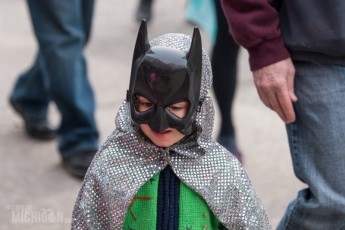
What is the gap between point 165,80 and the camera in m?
2.90

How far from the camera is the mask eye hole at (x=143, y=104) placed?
9.70 ft

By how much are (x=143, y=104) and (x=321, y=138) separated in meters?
0.80

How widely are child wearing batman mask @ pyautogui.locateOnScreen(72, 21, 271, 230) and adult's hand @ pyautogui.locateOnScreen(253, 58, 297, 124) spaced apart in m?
0.41

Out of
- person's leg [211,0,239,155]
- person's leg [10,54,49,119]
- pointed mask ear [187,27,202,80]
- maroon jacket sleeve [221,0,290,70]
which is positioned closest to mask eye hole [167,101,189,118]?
pointed mask ear [187,27,202,80]

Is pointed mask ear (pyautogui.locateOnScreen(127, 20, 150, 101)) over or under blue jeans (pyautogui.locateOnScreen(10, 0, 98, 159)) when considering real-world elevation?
over

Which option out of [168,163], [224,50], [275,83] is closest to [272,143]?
[224,50]

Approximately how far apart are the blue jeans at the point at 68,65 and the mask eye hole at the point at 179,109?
6.74ft

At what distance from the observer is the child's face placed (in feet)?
9.70

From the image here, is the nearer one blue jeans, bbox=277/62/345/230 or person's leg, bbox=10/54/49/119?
blue jeans, bbox=277/62/345/230

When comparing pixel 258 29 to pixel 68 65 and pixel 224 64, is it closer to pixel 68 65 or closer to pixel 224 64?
pixel 224 64

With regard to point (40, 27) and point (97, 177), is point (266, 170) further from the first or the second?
point (97, 177)

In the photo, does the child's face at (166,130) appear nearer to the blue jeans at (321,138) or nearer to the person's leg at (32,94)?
the blue jeans at (321,138)

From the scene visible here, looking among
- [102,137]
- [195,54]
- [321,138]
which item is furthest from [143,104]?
[102,137]

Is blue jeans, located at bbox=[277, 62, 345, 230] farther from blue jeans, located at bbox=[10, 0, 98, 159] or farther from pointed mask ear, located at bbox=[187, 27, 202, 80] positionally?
blue jeans, located at bbox=[10, 0, 98, 159]
